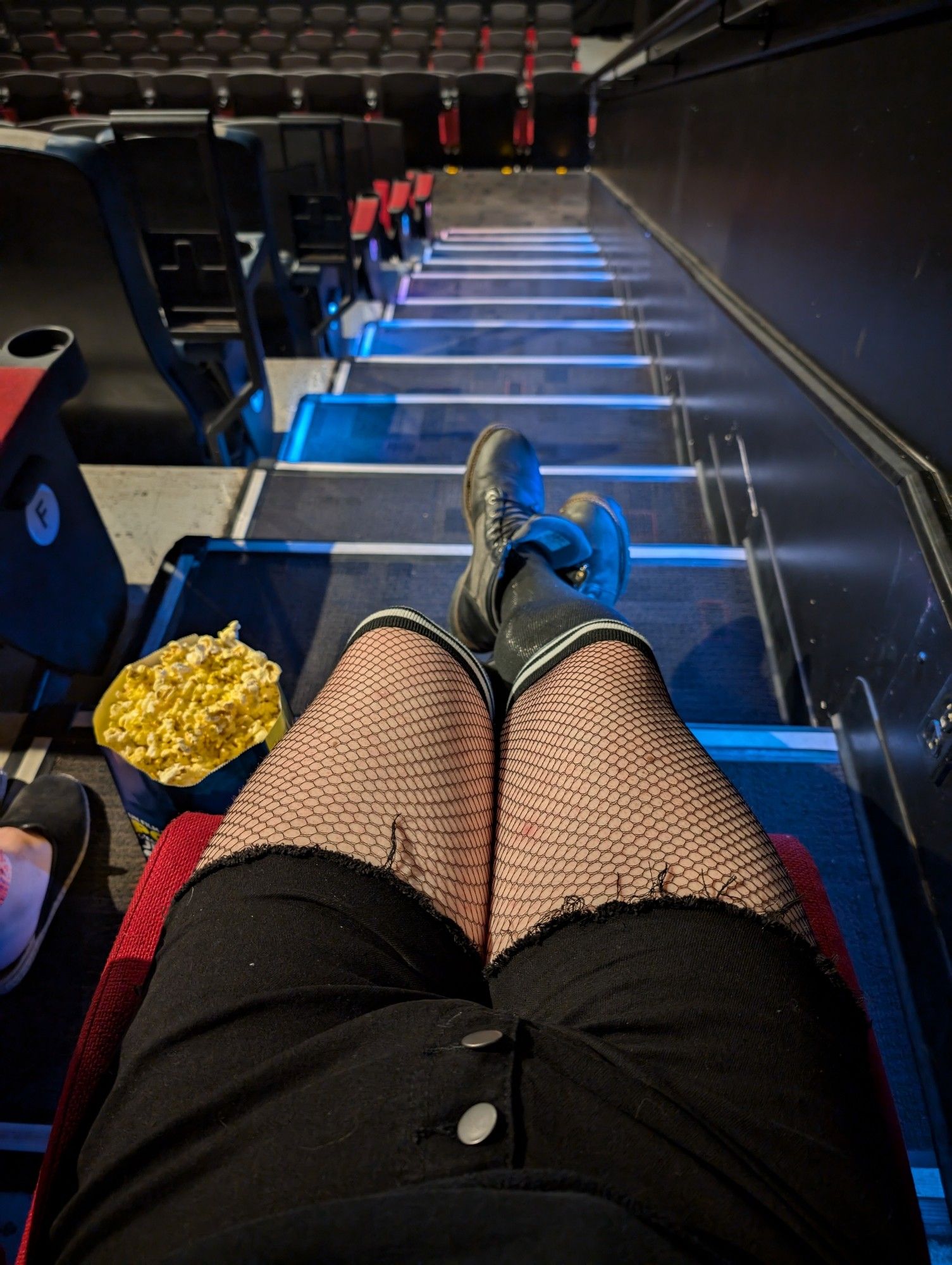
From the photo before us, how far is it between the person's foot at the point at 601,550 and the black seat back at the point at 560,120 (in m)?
7.13

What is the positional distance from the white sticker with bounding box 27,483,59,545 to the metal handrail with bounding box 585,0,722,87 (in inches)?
87.6

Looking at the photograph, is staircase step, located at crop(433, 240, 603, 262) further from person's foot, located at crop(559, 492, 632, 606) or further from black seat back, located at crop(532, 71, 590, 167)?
person's foot, located at crop(559, 492, 632, 606)

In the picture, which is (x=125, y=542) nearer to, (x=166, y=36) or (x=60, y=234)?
(x=60, y=234)

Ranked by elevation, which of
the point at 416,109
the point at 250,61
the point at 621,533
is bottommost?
the point at 621,533

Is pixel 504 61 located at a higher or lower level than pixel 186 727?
higher

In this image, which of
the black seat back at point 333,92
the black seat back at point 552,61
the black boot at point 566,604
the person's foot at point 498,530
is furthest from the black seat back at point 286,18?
the black boot at point 566,604

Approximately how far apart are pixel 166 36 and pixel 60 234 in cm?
973

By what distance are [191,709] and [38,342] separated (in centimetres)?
75

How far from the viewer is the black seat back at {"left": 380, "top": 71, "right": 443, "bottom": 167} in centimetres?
677

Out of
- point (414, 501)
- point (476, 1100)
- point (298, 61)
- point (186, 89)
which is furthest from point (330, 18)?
point (476, 1100)

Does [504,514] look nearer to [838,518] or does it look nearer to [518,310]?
[838,518]

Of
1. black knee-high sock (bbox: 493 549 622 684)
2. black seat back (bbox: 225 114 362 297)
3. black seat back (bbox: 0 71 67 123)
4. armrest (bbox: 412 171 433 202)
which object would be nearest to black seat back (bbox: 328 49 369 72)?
black seat back (bbox: 0 71 67 123)

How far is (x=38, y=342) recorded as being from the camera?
49.8 inches

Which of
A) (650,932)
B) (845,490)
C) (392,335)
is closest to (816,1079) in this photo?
(650,932)
